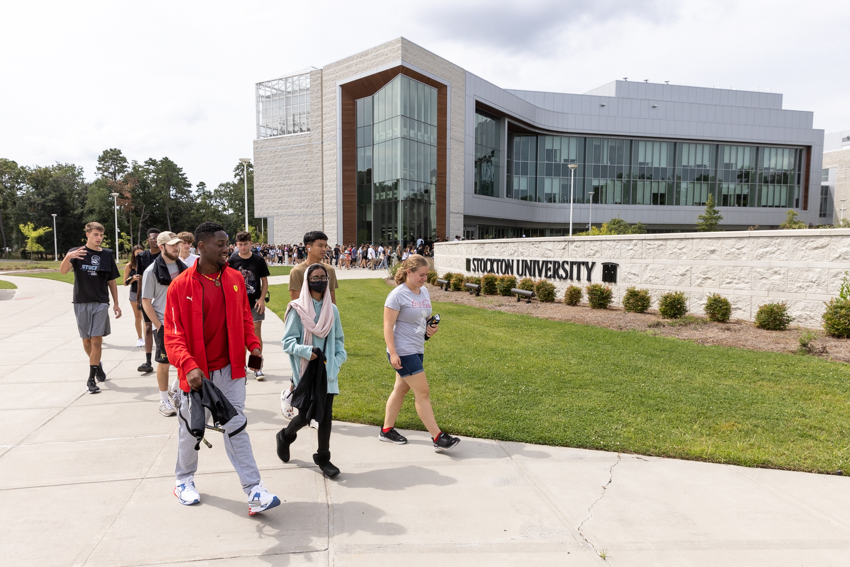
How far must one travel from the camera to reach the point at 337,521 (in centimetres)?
321

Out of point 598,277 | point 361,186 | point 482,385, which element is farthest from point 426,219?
point 482,385

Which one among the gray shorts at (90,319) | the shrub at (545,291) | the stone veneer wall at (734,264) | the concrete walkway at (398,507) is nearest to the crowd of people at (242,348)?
the concrete walkway at (398,507)

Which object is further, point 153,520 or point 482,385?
point 482,385

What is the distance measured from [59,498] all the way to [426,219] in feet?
114

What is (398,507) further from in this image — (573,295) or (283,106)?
(283,106)

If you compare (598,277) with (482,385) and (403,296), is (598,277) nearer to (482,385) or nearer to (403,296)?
(482,385)

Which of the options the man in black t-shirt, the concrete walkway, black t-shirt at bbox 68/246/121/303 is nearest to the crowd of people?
black t-shirt at bbox 68/246/121/303

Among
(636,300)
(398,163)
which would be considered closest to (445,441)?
(636,300)

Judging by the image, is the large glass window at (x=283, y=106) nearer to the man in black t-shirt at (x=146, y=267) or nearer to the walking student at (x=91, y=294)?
the man in black t-shirt at (x=146, y=267)

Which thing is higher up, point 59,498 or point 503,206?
point 503,206

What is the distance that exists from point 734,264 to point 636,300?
219 cm

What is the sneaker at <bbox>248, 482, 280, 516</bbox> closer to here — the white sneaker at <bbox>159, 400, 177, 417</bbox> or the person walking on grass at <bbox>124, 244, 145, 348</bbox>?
the white sneaker at <bbox>159, 400, 177, 417</bbox>

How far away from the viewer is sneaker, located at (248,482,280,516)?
3170 millimetres

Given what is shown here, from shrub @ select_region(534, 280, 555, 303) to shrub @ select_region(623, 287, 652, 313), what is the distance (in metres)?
2.55
